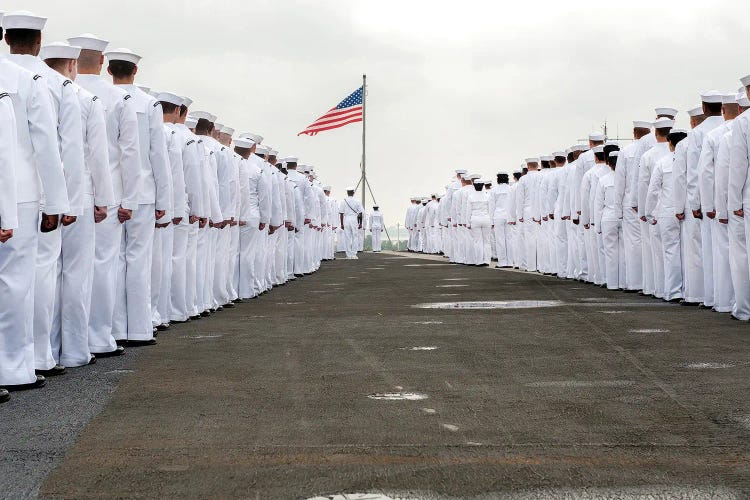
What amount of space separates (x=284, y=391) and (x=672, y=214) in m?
10.9

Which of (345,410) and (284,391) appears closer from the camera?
(345,410)

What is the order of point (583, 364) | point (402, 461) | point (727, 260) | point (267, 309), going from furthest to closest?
point (267, 309) → point (727, 260) → point (583, 364) → point (402, 461)

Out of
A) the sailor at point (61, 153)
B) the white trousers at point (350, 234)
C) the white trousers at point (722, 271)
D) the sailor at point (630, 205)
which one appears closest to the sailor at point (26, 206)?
the sailor at point (61, 153)

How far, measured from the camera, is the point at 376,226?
6391cm

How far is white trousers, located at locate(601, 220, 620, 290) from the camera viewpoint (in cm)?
2022

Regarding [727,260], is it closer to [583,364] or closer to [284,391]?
[583,364]

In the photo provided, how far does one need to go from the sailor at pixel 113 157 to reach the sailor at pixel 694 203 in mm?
7638

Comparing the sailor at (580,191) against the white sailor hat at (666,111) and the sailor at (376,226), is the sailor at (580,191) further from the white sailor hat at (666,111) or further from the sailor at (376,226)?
the sailor at (376,226)

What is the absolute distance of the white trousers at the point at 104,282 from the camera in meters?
9.91

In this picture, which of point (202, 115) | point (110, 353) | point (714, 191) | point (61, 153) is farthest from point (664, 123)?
point (61, 153)

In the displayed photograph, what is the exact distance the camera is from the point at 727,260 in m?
14.0

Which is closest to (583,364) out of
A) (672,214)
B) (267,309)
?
(267,309)

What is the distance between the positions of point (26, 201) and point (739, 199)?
8.27 m

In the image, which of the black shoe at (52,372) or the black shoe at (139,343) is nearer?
the black shoe at (52,372)
